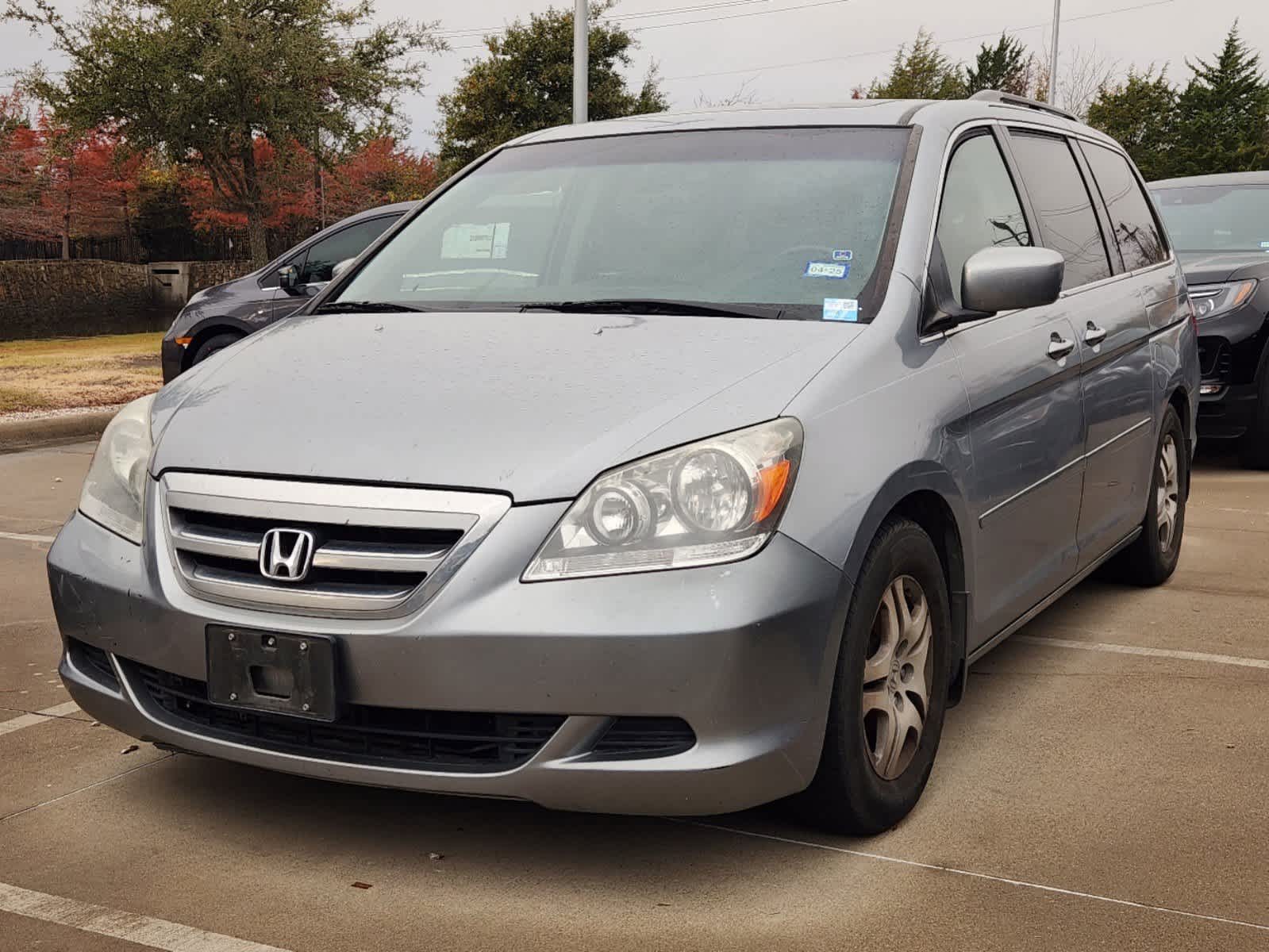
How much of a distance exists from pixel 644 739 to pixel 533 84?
3256cm

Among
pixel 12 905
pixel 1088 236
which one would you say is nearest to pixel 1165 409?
pixel 1088 236

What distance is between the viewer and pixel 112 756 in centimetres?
396

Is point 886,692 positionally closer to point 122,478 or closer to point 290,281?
point 122,478

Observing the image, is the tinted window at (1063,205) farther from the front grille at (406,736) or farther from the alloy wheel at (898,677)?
the front grille at (406,736)

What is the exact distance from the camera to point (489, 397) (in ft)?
10.5

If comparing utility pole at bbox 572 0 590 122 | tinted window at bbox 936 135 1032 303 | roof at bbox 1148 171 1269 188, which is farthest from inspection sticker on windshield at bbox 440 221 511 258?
utility pole at bbox 572 0 590 122

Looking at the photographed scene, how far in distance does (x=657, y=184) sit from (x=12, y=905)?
2.41 metres

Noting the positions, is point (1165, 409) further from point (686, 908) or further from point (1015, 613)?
point (686, 908)

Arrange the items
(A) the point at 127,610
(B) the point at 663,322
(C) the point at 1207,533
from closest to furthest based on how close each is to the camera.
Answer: (A) the point at 127,610 < (B) the point at 663,322 < (C) the point at 1207,533

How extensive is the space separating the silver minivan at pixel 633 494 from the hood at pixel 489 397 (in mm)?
11

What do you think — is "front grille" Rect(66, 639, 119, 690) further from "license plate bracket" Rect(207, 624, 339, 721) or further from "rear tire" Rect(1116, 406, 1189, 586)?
"rear tire" Rect(1116, 406, 1189, 586)

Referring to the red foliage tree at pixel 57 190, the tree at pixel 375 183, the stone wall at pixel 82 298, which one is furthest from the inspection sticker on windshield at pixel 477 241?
the tree at pixel 375 183

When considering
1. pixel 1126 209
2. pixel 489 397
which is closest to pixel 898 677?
pixel 489 397

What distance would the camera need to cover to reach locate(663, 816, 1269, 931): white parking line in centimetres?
296
